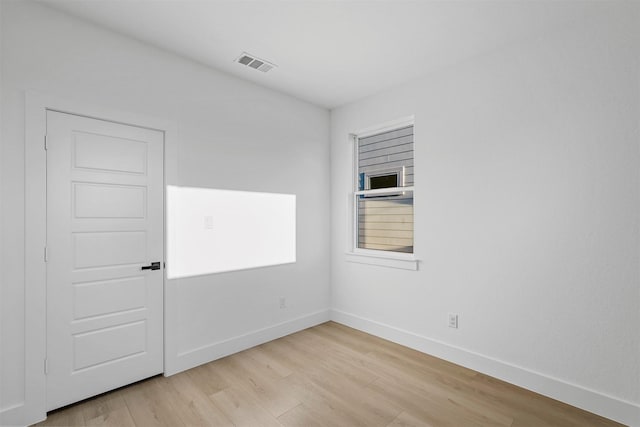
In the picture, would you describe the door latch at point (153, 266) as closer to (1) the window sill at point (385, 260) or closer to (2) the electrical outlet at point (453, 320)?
(1) the window sill at point (385, 260)

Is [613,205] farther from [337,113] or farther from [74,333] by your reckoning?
[74,333]

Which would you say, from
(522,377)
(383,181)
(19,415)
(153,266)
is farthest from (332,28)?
(19,415)

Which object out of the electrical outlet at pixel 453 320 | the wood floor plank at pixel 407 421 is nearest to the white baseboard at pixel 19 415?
the wood floor plank at pixel 407 421

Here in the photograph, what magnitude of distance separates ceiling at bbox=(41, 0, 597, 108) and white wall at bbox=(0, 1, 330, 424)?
22 cm

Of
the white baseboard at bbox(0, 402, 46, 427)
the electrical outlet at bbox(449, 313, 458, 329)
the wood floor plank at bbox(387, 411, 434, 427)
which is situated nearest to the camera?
the white baseboard at bbox(0, 402, 46, 427)

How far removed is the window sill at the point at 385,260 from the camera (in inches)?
130

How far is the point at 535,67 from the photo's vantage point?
98.3 inches

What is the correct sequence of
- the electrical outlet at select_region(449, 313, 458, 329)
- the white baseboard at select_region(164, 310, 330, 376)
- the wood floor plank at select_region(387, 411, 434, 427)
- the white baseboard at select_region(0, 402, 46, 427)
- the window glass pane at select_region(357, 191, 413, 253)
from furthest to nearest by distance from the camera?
the window glass pane at select_region(357, 191, 413, 253)
the electrical outlet at select_region(449, 313, 458, 329)
the white baseboard at select_region(164, 310, 330, 376)
the wood floor plank at select_region(387, 411, 434, 427)
the white baseboard at select_region(0, 402, 46, 427)

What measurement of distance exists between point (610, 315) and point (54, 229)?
3981mm

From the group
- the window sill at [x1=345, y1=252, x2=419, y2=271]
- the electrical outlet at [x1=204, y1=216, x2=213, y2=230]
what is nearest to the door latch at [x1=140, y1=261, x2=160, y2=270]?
the electrical outlet at [x1=204, y1=216, x2=213, y2=230]

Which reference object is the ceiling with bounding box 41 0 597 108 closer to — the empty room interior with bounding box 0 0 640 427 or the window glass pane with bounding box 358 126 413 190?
the empty room interior with bounding box 0 0 640 427

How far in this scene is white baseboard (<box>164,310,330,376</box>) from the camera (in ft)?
9.13

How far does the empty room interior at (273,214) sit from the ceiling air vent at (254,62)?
19 millimetres

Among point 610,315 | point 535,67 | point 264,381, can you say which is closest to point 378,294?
point 264,381
